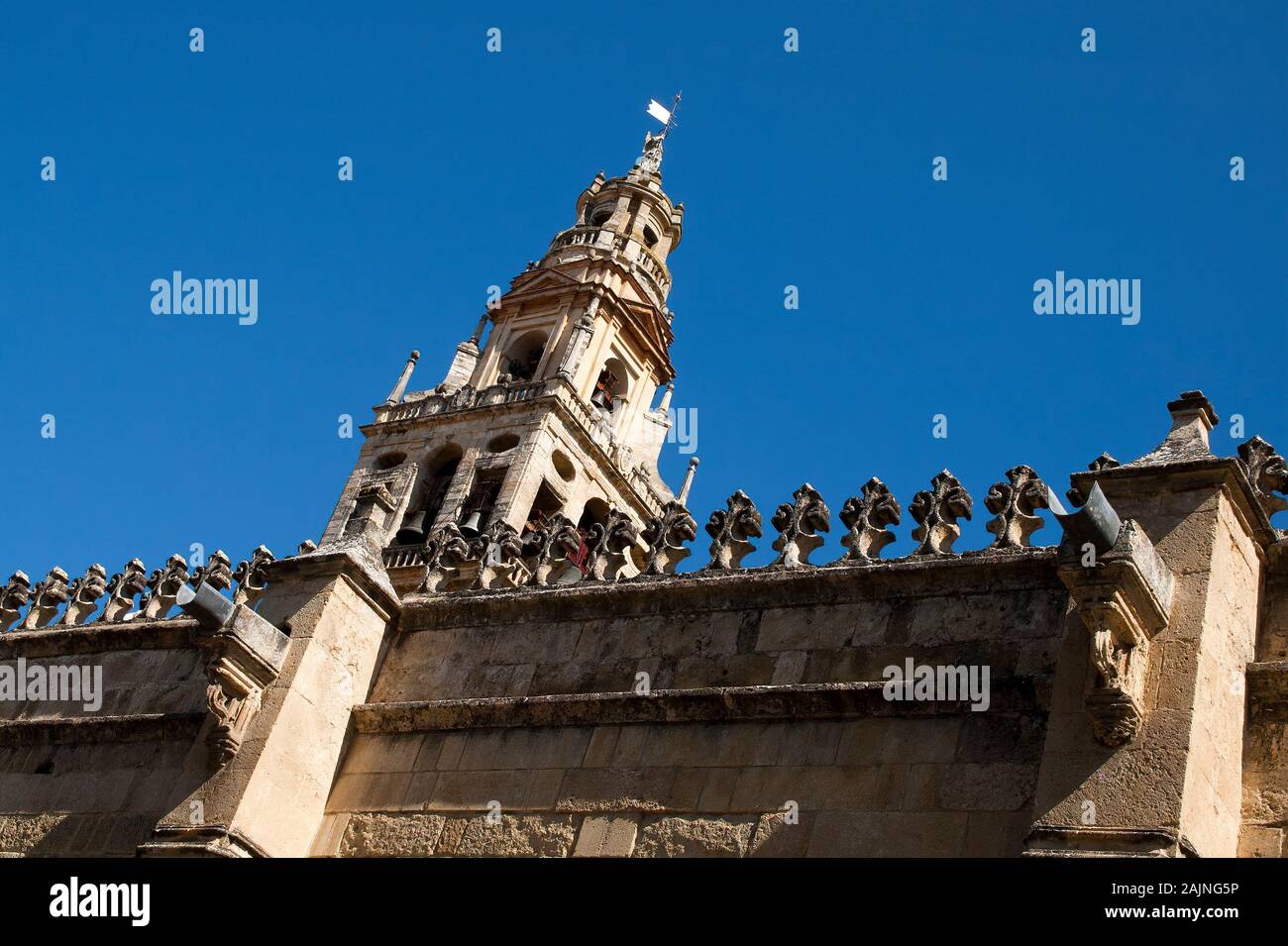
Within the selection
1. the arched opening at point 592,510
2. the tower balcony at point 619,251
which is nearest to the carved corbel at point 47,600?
the arched opening at point 592,510

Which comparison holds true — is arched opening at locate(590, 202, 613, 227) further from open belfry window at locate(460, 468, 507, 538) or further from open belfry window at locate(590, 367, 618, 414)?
open belfry window at locate(460, 468, 507, 538)

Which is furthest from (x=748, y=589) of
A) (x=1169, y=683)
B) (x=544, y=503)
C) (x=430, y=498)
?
(x=430, y=498)

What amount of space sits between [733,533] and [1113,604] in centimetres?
331

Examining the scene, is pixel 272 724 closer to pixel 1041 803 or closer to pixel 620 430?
pixel 1041 803

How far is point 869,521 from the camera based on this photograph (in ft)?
32.1

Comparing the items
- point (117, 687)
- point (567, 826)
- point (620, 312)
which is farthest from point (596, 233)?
point (567, 826)

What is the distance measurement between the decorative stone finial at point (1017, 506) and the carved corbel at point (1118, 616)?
1.40 metres

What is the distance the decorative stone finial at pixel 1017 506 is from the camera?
9.18 meters

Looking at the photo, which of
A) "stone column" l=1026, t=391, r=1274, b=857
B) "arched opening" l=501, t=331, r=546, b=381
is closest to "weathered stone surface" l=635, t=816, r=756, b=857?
"stone column" l=1026, t=391, r=1274, b=857

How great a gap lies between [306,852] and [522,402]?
95.6 feet

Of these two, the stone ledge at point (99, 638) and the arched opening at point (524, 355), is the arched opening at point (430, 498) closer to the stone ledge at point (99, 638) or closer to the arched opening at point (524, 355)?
the arched opening at point (524, 355)

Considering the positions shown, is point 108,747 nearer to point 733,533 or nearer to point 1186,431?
point 733,533

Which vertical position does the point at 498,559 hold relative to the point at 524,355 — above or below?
below
